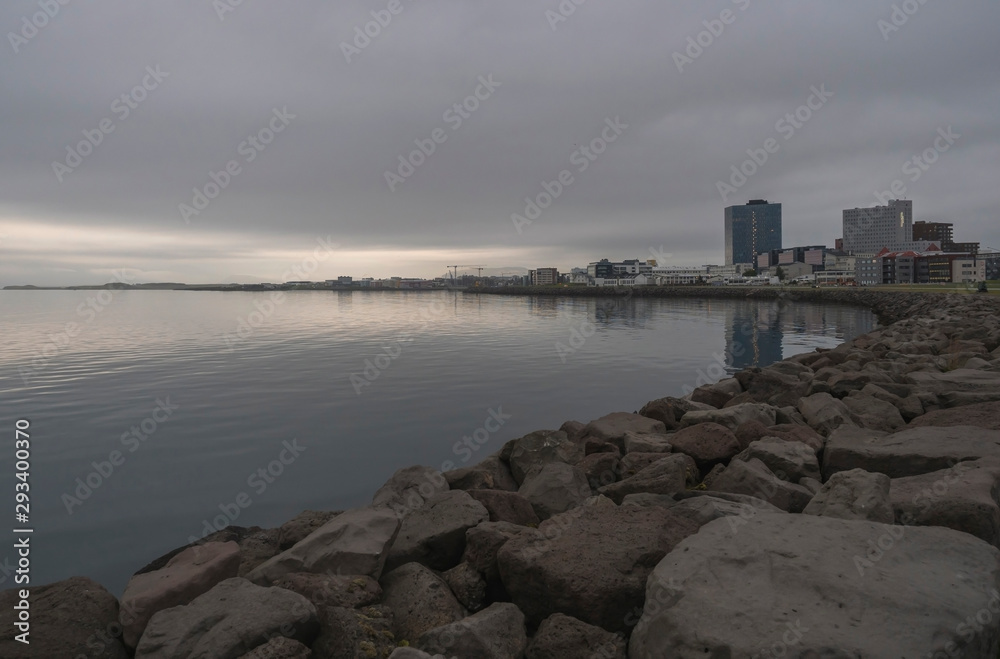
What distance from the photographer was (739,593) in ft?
11.1

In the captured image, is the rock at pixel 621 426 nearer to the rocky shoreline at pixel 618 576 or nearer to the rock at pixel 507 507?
the rocky shoreline at pixel 618 576

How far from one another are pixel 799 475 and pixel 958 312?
3251cm

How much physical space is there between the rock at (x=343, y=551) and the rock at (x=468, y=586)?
1.96 feet

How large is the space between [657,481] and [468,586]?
2.52m

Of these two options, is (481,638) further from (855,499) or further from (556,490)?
(855,499)

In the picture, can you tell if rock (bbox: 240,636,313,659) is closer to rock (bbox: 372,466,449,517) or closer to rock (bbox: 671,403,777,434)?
rock (bbox: 372,466,449,517)

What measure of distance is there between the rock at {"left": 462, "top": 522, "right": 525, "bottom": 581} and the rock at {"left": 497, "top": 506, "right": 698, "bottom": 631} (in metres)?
0.15

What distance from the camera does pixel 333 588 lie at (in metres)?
4.17

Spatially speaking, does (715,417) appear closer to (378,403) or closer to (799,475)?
(799,475)

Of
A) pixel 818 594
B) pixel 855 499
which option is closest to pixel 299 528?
pixel 818 594

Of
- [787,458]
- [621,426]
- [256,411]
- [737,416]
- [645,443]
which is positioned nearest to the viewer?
[787,458]

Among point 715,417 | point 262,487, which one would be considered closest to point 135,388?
point 262,487

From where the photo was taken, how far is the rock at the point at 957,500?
4215mm

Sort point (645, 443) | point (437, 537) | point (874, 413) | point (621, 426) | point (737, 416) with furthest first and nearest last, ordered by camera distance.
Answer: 1. point (621, 426)
2. point (874, 413)
3. point (737, 416)
4. point (645, 443)
5. point (437, 537)
